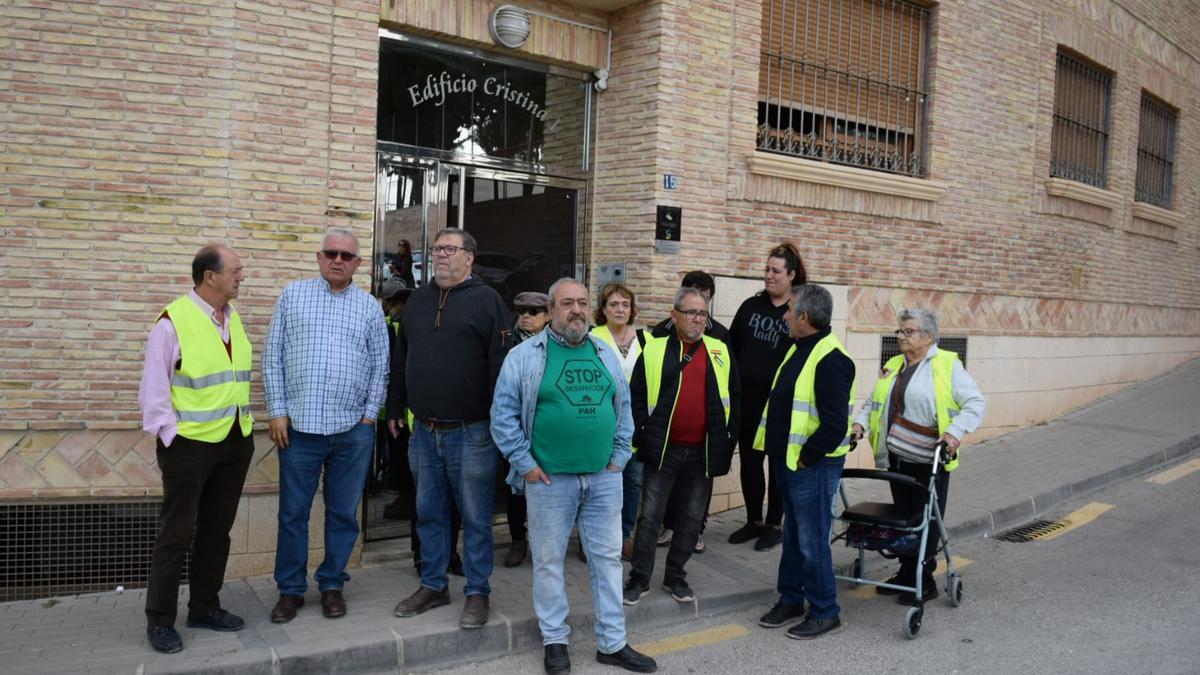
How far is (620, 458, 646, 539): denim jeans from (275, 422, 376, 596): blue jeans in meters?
1.86

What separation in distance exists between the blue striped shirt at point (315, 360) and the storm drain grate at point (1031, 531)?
524 centimetres

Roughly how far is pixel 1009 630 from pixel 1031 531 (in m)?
2.60

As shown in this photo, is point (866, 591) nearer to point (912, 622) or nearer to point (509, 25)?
point (912, 622)

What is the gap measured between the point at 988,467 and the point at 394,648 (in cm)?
683

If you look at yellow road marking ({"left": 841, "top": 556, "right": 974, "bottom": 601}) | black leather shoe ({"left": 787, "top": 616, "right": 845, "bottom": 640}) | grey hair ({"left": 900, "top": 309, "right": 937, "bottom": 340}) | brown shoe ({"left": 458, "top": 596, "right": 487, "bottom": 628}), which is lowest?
yellow road marking ({"left": 841, "top": 556, "right": 974, "bottom": 601})

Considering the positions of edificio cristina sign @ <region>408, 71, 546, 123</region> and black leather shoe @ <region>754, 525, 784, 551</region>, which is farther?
edificio cristina sign @ <region>408, 71, 546, 123</region>

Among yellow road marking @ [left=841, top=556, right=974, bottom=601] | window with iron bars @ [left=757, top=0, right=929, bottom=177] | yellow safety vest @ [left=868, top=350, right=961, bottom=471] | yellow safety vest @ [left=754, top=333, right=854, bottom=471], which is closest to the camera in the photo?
yellow safety vest @ [left=754, top=333, right=854, bottom=471]

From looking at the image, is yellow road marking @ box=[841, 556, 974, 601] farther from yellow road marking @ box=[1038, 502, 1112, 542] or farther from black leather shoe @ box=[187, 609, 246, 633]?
black leather shoe @ box=[187, 609, 246, 633]

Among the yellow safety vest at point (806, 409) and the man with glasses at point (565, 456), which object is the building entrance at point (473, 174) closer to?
the man with glasses at point (565, 456)

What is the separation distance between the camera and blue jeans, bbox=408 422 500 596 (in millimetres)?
5141

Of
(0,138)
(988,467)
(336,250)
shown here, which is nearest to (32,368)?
(0,138)

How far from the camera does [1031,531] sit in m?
7.71

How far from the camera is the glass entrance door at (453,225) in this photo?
22.6ft

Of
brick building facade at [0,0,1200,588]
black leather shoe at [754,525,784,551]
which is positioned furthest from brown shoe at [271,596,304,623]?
black leather shoe at [754,525,784,551]
